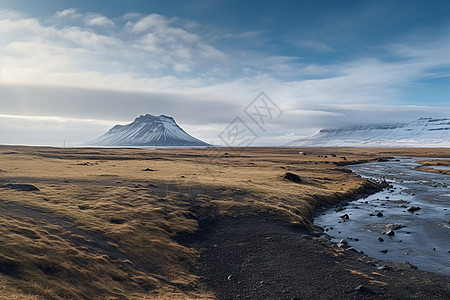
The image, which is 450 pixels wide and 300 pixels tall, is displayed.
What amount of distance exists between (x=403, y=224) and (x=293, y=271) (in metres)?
20.1

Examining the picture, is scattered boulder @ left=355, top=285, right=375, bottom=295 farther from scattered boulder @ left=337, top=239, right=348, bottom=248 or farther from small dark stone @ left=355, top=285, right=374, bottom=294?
scattered boulder @ left=337, top=239, right=348, bottom=248

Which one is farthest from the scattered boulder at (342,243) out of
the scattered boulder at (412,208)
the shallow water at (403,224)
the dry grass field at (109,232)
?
the scattered boulder at (412,208)

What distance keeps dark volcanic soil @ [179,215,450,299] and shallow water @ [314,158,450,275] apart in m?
2.89

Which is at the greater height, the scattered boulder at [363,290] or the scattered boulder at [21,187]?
the scattered boulder at [21,187]

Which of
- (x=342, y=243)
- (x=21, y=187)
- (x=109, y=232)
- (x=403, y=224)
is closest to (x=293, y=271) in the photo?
(x=342, y=243)

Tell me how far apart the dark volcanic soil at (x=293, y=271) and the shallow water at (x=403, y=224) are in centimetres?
289

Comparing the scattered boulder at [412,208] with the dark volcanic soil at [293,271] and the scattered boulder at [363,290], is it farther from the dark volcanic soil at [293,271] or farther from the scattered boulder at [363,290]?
the scattered boulder at [363,290]

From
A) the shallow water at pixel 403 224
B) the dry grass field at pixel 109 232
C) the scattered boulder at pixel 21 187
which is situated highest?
the scattered boulder at pixel 21 187

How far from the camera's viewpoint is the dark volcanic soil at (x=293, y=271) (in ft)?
58.7

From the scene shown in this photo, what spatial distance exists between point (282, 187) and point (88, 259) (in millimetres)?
37001

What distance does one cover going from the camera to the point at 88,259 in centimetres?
1794

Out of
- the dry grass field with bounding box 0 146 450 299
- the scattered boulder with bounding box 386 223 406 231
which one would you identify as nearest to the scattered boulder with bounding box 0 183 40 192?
the dry grass field with bounding box 0 146 450 299

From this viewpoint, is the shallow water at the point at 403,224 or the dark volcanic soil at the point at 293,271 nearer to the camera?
the dark volcanic soil at the point at 293,271

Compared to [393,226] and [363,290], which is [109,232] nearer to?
[363,290]
